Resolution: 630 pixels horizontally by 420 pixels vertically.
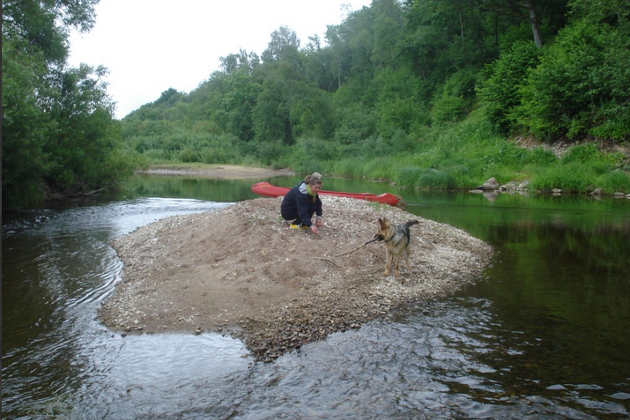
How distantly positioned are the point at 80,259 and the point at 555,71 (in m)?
31.9

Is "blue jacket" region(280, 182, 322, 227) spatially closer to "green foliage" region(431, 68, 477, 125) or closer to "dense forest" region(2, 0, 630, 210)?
"dense forest" region(2, 0, 630, 210)

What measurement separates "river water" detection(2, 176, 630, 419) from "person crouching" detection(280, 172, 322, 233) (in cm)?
381

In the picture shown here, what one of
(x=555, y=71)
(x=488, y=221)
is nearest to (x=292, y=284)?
(x=488, y=221)

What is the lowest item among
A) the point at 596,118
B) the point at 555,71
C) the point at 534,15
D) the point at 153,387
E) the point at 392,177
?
the point at 153,387

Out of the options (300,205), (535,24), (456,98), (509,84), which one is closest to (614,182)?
(509,84)

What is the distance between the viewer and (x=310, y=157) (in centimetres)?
5906

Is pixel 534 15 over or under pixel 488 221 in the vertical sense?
over

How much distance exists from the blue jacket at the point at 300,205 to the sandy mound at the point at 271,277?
0.43 metres

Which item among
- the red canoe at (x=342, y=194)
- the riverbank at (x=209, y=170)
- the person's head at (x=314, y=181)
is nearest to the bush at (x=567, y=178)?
the red canoe at (x=342, y=194)

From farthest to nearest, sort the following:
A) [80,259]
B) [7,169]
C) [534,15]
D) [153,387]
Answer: [534,15]
[7,169]
[80,259]
[153,387]

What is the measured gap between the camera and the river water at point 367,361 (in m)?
5.89

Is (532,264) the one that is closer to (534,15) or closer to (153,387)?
(153,387)

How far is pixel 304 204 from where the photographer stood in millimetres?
11781

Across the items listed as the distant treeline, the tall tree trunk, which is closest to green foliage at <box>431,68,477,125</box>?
the distant treeline
